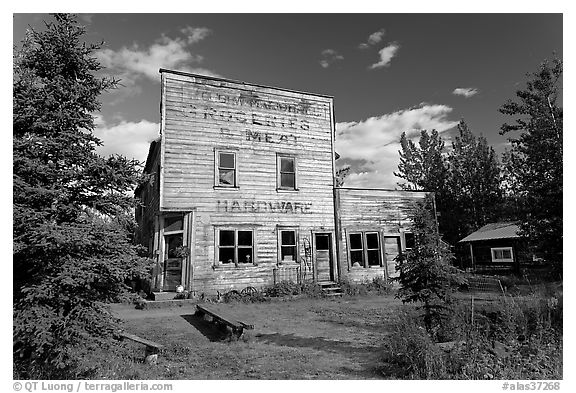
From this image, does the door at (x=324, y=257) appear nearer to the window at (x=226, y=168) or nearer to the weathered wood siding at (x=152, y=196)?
the window at (x=226, y=168)

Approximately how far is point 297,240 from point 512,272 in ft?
49.2

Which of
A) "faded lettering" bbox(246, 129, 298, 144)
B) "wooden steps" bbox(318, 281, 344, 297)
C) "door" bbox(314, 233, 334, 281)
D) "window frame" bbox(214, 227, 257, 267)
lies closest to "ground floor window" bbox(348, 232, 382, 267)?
"door" bbox(314, 233, 334, 281)

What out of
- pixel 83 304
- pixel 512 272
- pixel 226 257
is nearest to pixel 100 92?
pixel 83 304

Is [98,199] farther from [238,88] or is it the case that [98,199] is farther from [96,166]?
[238,88]

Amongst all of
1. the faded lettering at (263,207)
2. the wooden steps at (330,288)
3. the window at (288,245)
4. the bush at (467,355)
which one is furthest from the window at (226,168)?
the bush at (467,355)

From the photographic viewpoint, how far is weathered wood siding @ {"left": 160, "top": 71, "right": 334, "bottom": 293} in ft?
42.9

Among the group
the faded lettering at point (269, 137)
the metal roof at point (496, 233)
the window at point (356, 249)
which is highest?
the faded lettering at point (269, 137)

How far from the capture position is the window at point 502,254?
22894 millimetres

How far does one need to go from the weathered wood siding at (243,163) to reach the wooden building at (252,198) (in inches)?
1.5

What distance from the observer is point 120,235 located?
491cm

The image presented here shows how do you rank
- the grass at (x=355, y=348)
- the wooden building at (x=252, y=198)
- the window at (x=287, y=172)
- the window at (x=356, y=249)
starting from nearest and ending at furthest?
the grass at (x=355, y=348) < the wooden building at (x=252, y=198) < the window at (x=287, y=172) < the window at (x=356, y=249)

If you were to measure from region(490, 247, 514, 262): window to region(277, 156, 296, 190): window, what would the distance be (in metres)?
16.6

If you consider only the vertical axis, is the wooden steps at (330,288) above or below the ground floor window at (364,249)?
below

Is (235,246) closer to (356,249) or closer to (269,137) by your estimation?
(269,137)
